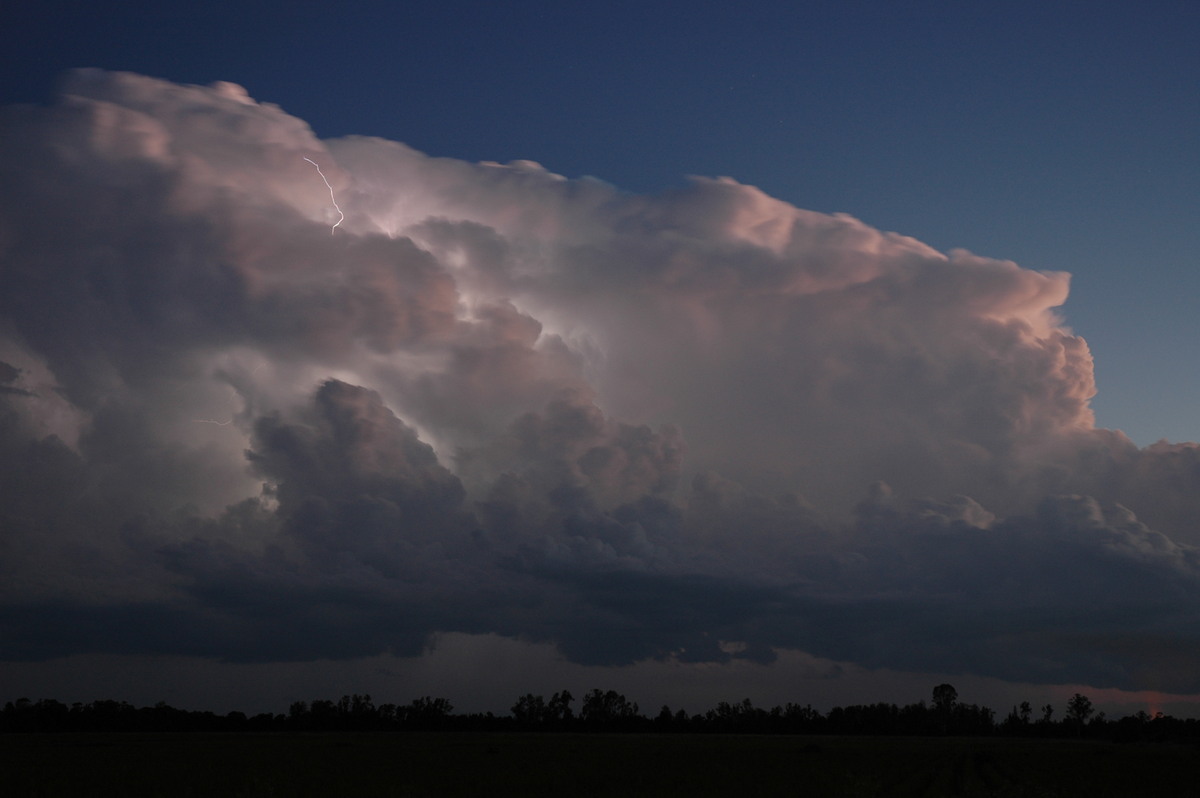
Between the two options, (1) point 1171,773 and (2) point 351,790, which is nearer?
(2) point 351,790

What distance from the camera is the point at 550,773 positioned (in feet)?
Result: 274

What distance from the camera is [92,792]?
64000mm

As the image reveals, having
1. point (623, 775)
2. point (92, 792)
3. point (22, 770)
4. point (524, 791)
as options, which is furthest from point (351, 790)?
point (22, 770)

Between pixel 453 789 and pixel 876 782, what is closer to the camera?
pixel 453 789

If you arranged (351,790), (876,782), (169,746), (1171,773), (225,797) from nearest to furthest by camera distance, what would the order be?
(225,797)
(351,790)
(876,782)
(1171,773)
(169,746)

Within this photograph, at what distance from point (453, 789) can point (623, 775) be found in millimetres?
20312

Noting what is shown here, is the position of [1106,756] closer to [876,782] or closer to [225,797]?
[876,782]

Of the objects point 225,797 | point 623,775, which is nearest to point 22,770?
point 225,797

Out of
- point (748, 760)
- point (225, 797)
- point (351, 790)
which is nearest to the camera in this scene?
point (225, 797)

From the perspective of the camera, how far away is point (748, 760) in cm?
10675

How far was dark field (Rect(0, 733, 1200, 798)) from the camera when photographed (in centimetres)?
6688

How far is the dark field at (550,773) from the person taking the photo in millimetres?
66875

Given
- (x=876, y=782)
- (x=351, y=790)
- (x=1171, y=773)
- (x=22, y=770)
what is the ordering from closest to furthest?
(x=351, y=790)
(x=876, y=782)
(x=22, y=770)
(x=1171, y=773)

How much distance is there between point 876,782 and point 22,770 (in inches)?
3050
